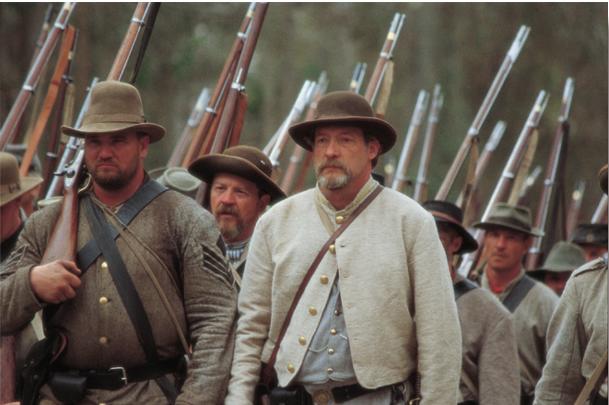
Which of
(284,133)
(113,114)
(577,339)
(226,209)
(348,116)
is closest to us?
(348,116)

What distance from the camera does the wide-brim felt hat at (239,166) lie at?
26.4ft

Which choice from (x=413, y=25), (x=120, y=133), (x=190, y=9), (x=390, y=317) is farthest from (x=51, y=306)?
(x=413, y=25)

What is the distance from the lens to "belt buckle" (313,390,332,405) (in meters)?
6.07

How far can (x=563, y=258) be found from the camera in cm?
1174

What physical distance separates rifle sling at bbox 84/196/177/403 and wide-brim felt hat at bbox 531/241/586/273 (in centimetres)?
605

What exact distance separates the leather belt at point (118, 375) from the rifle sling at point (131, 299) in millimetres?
31

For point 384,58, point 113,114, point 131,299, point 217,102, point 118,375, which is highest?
point 384,58

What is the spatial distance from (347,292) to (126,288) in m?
0.97

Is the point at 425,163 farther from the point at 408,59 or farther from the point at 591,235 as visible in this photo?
the point at 408,59

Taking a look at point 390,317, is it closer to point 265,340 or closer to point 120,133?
point 265,340

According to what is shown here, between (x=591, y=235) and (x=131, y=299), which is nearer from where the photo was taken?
(x=131, y=299)

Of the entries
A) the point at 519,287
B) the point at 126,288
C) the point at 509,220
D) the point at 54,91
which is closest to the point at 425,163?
the point at 509,220

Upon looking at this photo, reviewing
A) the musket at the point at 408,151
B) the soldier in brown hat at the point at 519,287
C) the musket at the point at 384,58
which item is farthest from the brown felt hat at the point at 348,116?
the musket at the point at 408,151

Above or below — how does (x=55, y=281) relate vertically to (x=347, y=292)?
below
